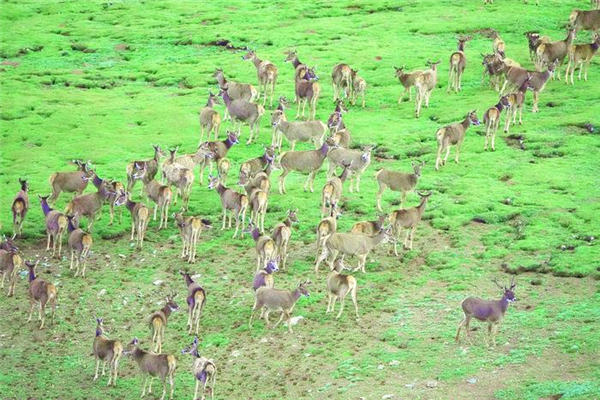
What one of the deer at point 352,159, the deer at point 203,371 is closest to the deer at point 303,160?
the deer at point 352,159

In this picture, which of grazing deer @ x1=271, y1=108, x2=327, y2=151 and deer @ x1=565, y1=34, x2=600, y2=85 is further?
deer @ x1=565, y1=34, x2=600, y2=85

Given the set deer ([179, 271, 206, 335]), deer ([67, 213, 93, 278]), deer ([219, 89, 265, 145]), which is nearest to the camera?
deer ([179, 271, 206, 335])

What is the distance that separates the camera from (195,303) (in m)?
24.7

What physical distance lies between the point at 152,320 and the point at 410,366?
19.6ft

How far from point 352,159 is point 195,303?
10.0 m

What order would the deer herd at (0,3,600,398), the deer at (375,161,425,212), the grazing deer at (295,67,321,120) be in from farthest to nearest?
the grazing deer at (295,67,321,120) → the deer at (375,161,425,212) → the deer herd at (0,3,600,398)

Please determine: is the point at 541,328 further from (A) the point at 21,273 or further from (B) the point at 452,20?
(B) the point at 452,20

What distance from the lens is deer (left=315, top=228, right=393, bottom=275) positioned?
26.9 meters

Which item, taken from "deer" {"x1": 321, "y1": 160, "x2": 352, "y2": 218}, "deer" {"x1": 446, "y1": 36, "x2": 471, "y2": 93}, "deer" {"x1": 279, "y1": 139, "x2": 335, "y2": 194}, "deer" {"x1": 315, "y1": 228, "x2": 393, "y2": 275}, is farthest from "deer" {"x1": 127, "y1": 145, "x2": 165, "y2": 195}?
"deer" {"x1": 446, "y1": 36, "x2": 471, "y2": 93}

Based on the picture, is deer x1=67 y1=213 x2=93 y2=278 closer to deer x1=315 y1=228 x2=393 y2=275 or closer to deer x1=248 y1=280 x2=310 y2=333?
deer x1=248 y1=280 x2=310 y2=333

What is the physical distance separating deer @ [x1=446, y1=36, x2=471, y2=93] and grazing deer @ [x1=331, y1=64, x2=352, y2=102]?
4341mm

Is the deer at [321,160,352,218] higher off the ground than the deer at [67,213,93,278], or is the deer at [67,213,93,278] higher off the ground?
the deer at [321,160,352,218]

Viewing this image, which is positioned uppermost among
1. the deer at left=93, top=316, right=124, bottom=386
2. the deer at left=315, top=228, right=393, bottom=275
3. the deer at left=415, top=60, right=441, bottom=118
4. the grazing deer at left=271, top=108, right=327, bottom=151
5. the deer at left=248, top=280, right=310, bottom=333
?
the deer at left=415, top=60, right=441, bottom=118

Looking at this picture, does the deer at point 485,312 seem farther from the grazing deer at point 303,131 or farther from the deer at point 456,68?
the deer at point 456,68
